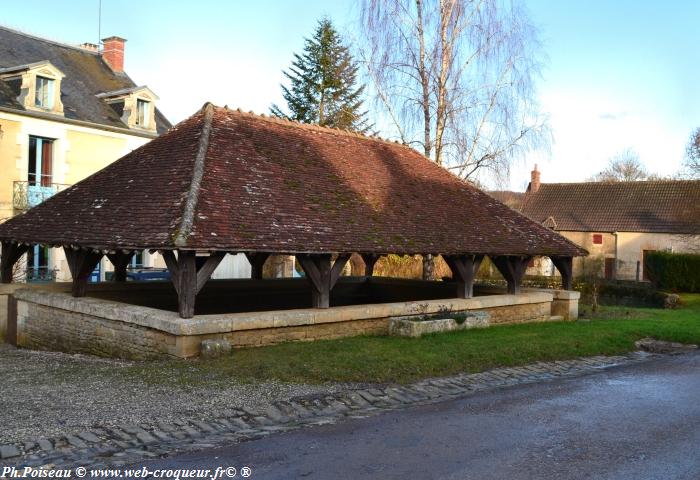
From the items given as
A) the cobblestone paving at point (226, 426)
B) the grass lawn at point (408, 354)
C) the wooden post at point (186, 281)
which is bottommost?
the cobblestone paving at point (226, 426)

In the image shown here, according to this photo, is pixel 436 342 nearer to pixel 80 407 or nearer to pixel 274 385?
pixel 274 385

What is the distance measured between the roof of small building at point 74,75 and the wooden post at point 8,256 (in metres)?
9.13

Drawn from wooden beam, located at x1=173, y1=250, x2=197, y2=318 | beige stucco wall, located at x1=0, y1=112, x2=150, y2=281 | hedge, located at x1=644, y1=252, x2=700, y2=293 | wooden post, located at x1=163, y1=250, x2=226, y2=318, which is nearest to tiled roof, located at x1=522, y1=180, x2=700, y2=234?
hedge, located at x1=644, y1=252, x2=700, y2=293

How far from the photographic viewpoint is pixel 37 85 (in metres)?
20.9

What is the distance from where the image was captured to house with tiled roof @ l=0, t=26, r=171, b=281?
65.4ft

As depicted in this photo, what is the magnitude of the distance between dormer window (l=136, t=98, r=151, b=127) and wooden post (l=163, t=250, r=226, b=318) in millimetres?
16937

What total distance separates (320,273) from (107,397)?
13.9ft

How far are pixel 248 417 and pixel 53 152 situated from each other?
1799 centimetres

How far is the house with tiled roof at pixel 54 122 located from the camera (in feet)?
65.4

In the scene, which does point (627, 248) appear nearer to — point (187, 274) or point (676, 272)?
point (676, 272)

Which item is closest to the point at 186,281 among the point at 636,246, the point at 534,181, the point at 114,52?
the point at 114,52

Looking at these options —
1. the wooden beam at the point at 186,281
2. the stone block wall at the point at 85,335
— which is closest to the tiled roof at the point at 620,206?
the wooden beam at the point at 186,281

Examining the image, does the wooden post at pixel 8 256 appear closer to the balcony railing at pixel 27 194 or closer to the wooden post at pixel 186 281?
the wooden post at pixel 186 281

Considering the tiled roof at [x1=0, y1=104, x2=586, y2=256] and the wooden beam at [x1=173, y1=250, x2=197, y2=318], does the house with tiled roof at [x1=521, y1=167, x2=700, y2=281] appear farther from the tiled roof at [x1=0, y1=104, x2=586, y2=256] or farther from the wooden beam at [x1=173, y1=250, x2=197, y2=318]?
the wooden beam at [x1=173, y1=250, x2=197, y2=318]
